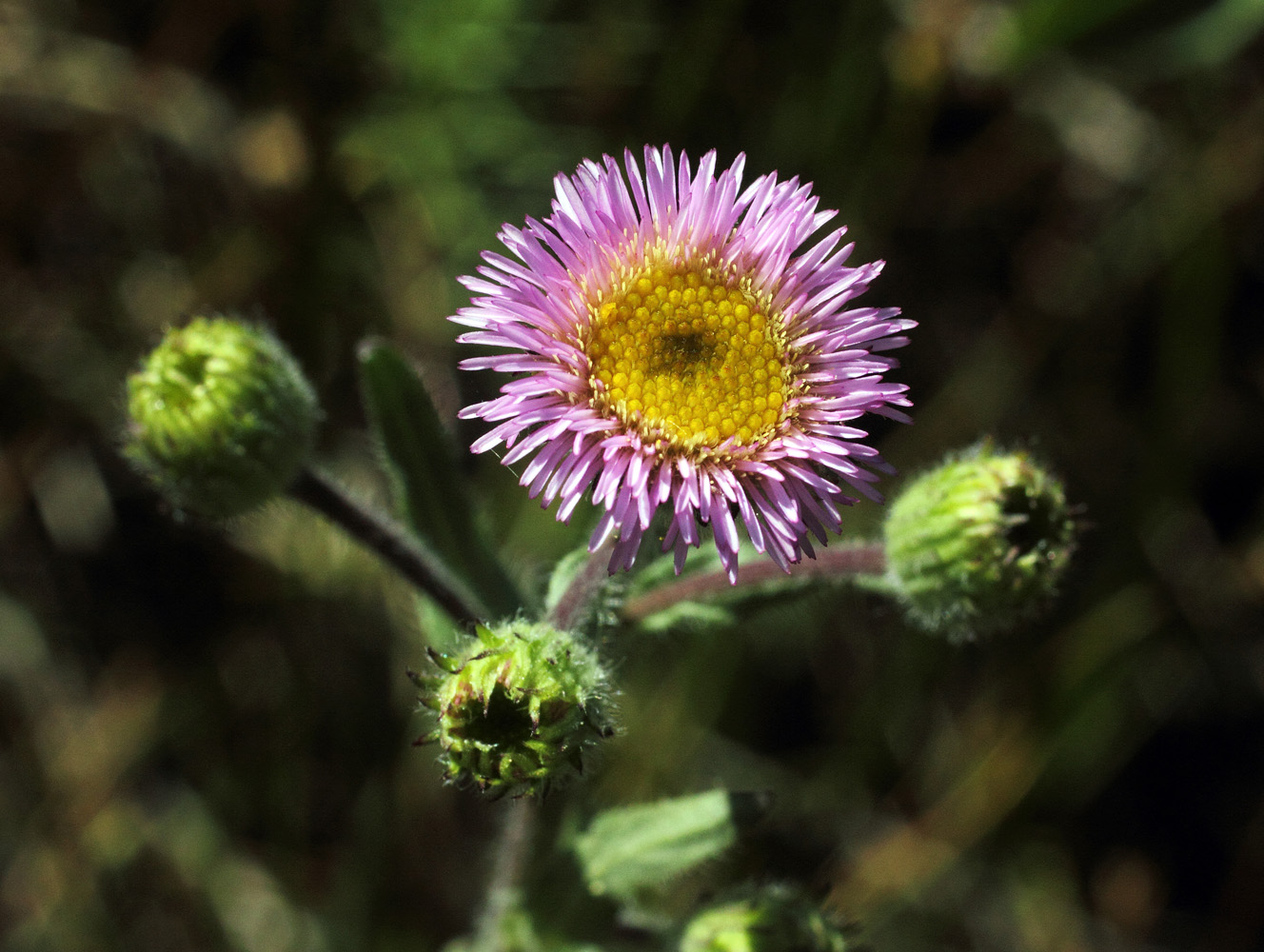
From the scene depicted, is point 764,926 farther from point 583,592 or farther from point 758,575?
point 583,592

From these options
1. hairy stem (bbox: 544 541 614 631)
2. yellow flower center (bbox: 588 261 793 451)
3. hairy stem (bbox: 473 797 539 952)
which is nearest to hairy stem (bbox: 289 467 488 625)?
hairy stem (bbox: 544 541 614 631)

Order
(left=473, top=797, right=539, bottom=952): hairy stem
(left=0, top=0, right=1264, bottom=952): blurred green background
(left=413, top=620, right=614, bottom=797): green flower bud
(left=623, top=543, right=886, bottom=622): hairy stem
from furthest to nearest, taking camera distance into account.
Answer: (left=0, top=0, right=1264, bottom=952): blurred green background < (left=473, top=797, right=539, bottom=952): hairy stem < (left=623, top=543, right=886, bottom=622): hairy stem < (left=413, top=620, right=614, bottom=797): green flower bud

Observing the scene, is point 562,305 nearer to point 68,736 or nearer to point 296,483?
point 296,483

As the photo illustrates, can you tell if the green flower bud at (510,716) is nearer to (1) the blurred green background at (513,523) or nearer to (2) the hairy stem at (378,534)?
(2) the hairy stem at (378,534)

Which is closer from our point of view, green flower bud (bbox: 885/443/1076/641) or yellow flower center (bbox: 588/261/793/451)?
yellow flower center (bbox: 588/261/793/451)

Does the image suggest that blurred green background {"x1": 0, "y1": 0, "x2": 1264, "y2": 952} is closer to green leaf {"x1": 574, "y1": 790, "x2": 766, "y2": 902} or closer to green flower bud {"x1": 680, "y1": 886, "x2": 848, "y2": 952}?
green leaf {"x1": 574, "y1": 790, "x2": 766, "y2": 902}

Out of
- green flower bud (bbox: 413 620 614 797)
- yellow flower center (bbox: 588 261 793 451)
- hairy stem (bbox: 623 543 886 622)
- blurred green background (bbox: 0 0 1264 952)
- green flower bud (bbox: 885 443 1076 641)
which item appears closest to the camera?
green flower bud (bbox: 413 620 614 797)
